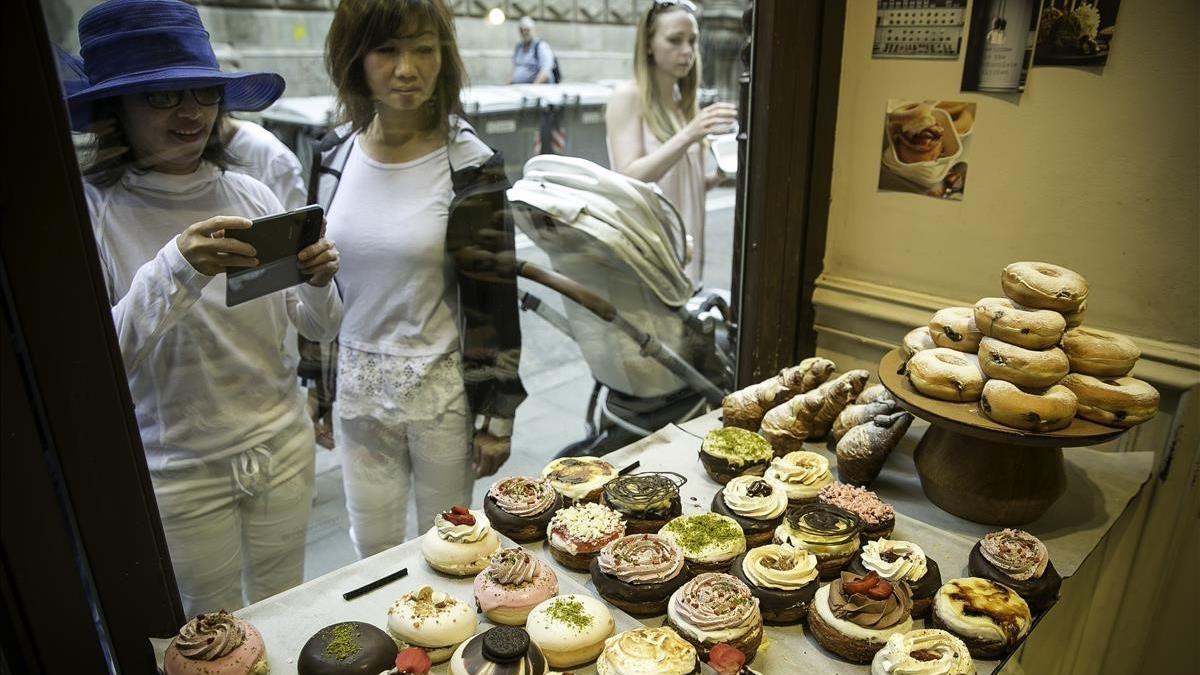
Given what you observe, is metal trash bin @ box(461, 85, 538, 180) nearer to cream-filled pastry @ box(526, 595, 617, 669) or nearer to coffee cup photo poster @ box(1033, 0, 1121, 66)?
cream-filled pastry @ box(526, 595, 617, 669)

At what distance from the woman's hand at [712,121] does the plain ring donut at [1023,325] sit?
1119 millimetres

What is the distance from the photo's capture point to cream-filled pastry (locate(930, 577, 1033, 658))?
1534mm

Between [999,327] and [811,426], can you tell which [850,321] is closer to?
[811,426]

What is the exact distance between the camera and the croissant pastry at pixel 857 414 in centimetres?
213

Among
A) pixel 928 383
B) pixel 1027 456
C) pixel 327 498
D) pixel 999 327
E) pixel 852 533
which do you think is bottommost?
pixel 327 498

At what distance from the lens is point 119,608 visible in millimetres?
1441

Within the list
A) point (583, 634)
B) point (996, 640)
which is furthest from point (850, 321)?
A: point (583, 634)

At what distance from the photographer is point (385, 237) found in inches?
78.2

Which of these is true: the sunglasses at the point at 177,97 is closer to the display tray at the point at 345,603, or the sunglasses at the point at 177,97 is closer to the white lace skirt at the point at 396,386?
the white lace skirt at the point at 396,386

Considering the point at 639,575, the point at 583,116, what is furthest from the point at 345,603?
the point at 583,116

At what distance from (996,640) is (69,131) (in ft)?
6.21

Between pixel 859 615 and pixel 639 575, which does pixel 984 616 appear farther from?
pixel 639 575

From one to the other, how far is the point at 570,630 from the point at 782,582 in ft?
1.51

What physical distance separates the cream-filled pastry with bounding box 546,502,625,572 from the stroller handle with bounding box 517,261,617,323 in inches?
34.6
